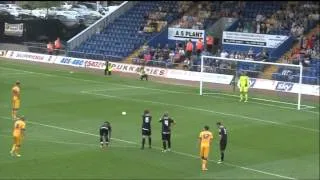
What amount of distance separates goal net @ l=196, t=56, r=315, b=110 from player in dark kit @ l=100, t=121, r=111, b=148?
52.0ft

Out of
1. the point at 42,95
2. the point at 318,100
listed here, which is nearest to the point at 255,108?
the point at 318,100

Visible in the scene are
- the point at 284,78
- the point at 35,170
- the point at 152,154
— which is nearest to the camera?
the point at 35,170

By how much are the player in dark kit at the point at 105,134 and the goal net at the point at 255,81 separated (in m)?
15.8

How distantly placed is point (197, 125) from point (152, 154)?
22.0ft

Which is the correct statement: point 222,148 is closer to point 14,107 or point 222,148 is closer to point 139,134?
point 139,134

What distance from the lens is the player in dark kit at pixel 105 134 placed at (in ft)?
76.5

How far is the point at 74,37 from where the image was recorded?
54594 millimetres

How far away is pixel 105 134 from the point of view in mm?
23625

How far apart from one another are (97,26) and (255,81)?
20.0m

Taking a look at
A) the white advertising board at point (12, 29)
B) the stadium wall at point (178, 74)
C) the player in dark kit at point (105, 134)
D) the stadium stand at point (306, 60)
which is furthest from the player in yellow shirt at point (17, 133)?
the stadium stand at point (306, 60)

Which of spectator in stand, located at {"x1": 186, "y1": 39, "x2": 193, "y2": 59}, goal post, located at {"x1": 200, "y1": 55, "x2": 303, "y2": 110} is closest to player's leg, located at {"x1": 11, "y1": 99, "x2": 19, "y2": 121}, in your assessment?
goal post, located at {"x1": 200, "y1": 55, "x2": 303, "y2": 110}

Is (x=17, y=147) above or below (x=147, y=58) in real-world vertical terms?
below

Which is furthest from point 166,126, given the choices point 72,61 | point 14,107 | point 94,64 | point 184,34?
point 184,34

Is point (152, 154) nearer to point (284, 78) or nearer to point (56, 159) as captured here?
point (56, 159)
